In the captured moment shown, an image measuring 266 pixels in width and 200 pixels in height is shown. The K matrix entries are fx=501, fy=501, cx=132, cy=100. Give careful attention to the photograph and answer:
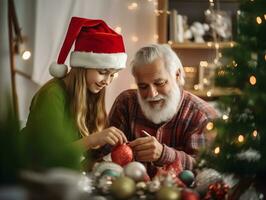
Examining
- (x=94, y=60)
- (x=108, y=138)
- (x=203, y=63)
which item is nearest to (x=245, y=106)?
(x=108, y=138)

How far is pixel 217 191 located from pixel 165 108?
0.88 meters

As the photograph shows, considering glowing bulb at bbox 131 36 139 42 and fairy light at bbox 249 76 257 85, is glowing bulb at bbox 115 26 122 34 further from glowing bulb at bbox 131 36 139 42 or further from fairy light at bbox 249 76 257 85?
fairy light at bbox 249 76 257 85

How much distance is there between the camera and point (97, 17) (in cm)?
284

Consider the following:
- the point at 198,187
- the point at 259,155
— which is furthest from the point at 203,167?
the point at 259,155

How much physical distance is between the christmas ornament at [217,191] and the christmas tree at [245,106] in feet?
0.15

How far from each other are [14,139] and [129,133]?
142cm

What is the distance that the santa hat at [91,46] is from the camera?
6.53 ft

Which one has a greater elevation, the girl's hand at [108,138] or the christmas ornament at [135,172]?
the christmas ornament at [135,172]

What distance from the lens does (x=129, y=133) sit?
7.34ft

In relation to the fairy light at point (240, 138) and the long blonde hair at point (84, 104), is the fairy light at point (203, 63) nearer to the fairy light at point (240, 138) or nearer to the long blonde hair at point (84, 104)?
the long blonde hair at point (84, 104)

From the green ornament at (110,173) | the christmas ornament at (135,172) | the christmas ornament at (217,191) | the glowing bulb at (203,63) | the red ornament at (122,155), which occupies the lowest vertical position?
the red ornament at (122,155)

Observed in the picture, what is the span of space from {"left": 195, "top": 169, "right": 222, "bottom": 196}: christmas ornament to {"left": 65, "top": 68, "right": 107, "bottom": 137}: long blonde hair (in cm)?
66

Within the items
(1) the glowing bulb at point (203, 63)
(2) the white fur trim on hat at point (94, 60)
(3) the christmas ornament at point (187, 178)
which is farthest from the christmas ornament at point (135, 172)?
(1) the glowing bulb at point (203, 63)

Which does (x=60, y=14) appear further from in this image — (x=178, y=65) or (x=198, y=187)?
(x=198, y=187)
